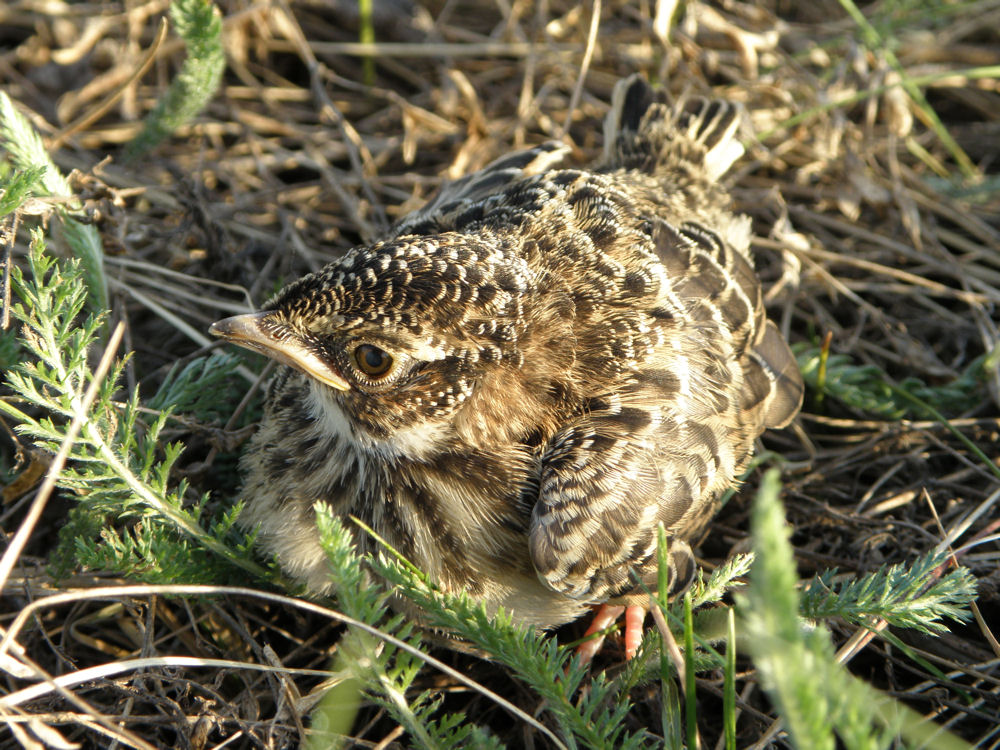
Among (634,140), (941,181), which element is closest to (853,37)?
(941,181)

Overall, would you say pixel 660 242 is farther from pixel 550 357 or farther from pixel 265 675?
pixel 265 675

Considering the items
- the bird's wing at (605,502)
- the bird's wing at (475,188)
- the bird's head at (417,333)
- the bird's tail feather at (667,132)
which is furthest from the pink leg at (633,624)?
the bird's tail feather at (667,132)

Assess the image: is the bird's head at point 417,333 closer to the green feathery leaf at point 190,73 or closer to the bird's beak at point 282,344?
the bird's beak at point 282,344

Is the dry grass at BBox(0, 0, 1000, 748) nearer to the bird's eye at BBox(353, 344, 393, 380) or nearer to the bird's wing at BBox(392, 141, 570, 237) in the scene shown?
the bird's wing at BBox(392, 141, 570, 237)

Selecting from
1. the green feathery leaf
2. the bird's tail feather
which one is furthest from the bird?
the green feathery leaf

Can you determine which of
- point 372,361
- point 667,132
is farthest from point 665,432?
point 667,132

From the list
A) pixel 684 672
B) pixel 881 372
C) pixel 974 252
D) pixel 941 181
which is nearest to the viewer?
pixel 684 672
